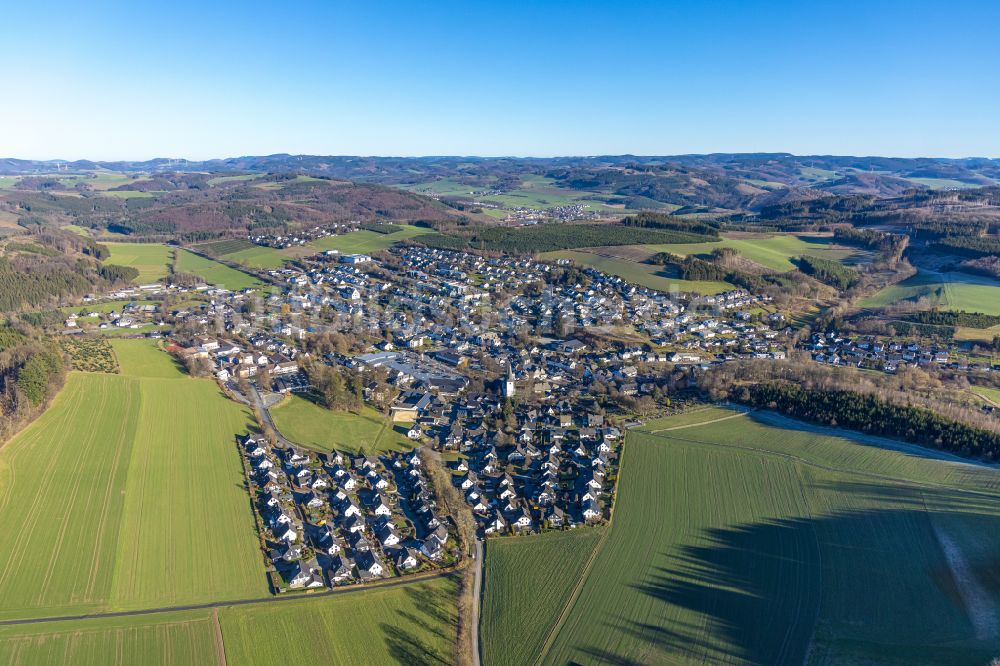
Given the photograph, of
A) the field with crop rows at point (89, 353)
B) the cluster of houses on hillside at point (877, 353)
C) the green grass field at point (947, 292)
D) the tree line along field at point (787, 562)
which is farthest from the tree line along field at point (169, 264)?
the green grass field at point (947, 292)

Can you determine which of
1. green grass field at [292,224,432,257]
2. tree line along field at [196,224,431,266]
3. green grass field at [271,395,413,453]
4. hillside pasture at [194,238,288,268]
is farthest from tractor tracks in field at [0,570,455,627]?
green grass field at [292,224,432,257]

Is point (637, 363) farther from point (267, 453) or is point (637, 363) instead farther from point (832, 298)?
point (832, 298)

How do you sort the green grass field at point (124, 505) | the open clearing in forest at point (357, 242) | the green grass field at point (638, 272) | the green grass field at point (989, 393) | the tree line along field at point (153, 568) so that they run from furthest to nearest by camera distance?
the open clearing in forest at point (357, 242)
the green grass field at point (638, 272)
the green grass field at point (989, 393)
the green grass field at point (124, 505)
the tree line along field at point (153, 568)

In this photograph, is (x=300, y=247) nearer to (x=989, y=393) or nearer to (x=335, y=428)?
(x=335, y=428)

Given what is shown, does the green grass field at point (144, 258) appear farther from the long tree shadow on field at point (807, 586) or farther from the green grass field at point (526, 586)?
the long tree shadow on field at point (807, 586)

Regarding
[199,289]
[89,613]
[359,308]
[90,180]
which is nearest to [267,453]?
[89,613]

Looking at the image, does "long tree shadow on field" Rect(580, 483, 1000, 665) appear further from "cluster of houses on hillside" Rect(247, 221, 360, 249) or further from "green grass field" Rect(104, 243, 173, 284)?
"cluster of houses on hillside" Rect(247, 221, 360, 249)

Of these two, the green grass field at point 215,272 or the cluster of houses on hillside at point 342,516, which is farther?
the green grass field at point 215,272
